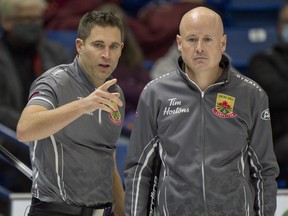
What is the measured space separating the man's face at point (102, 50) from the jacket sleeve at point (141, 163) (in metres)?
0.30

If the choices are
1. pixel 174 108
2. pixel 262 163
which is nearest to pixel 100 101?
pixel 174 108

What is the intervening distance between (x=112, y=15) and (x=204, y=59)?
23.1 inches

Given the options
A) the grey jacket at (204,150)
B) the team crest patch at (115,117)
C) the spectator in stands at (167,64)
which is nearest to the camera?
the grey jacket at (204,150)

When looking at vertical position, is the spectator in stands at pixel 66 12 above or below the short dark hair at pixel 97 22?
above

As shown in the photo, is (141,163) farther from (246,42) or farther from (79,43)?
(246,42)

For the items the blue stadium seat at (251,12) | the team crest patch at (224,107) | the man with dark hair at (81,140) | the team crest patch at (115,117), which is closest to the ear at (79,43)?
the man with dark hair at (81,140)

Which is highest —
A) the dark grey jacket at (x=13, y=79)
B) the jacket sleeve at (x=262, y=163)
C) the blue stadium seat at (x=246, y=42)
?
the blue stadium seat at (x=246, y=42)

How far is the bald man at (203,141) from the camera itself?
3.86m

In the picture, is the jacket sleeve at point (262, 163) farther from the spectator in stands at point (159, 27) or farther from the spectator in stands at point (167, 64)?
the spectator in stands at point (159, 27)

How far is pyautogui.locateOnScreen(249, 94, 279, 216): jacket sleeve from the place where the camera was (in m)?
3.93

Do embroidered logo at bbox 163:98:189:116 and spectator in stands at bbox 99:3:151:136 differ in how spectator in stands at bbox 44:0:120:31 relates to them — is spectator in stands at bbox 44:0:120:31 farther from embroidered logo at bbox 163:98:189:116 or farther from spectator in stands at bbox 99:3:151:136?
embroidered logo at bbox 163:98:189:116

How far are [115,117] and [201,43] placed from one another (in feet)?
2.10

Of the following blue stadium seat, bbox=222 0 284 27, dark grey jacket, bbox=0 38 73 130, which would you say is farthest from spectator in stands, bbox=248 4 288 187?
dark grey jacket, bbox=0 38 73 130

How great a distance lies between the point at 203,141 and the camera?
389 cm
